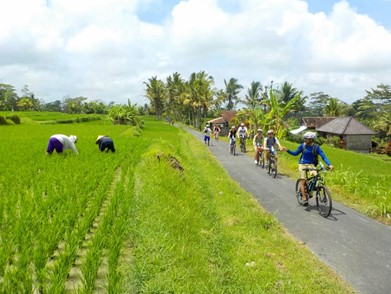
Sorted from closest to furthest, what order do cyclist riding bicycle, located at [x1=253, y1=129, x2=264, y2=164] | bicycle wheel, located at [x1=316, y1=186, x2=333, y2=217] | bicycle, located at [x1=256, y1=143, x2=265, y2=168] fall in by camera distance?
bicycle wheel, located at [x1=316, y1=186, x2=333, y2=217]
bicycle, located at [x1=256, y1=143, x2=265, y2=168]
cyclist riding bicycle, located at [x1=253, y1=129, x2=264, y2=164]

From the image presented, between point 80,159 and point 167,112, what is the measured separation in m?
68.8

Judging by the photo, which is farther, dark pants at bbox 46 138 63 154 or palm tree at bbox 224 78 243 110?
palm tree at bbox 224 78 243 110

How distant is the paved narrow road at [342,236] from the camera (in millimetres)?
4866

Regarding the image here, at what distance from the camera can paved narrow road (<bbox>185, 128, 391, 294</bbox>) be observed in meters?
4.87

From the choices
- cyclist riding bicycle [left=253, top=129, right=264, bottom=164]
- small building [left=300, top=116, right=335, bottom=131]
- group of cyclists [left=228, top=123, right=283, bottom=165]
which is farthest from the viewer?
small building [left=300, top=116, right=335, bottom=131]

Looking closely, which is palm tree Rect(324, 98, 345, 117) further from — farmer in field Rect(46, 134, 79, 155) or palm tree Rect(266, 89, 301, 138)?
farmer in field Rect(46, 134, 79, 155)

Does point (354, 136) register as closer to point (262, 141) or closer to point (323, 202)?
point (262, 141)

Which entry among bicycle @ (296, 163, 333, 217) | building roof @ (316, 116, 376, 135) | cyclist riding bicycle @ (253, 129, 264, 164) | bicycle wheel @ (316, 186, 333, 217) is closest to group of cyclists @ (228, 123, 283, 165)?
Answer: cyclist riding bicycle @ (253, 129, 264, 164)

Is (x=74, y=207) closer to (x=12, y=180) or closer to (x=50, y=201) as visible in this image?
(x=50, y=201)

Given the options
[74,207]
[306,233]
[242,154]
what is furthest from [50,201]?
[242,154]

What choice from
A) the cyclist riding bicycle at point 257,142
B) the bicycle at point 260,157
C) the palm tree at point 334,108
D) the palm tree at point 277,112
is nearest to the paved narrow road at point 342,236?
the bicycle at point 260,157

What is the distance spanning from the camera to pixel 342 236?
636 cm

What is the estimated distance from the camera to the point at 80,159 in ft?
35.1

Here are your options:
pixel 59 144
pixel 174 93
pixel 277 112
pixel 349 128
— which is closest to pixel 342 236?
pixel 59 144
